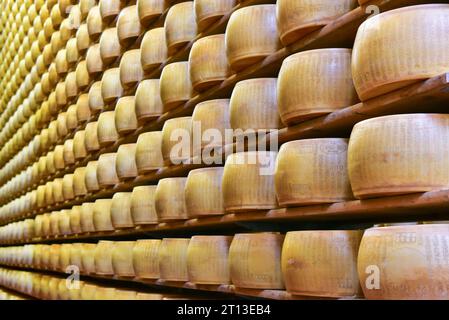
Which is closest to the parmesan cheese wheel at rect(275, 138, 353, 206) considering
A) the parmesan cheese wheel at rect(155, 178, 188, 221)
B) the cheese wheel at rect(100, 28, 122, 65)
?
the parmesan cheese wheel at rect(155, 178, 188, 221)

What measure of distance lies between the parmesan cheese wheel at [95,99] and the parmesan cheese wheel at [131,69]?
534 millimetres

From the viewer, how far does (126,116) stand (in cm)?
348

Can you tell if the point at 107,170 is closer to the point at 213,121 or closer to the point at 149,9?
the point at 149,9

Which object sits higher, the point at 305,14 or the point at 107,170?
the point at 305,14

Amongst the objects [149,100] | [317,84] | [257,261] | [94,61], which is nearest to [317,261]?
[257,261]

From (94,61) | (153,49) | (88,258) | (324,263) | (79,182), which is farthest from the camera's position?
(79,182)

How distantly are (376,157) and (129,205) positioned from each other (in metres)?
1.98

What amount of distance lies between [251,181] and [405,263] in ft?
2.47

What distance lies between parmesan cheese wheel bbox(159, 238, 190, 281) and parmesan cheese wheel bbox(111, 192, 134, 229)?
575mm

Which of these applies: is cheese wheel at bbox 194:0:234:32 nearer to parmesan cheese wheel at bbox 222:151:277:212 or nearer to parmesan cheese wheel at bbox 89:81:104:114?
parmesan cheese wheel at bbox 222:151:277:212

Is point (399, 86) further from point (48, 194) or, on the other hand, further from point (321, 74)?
point (48, 194)

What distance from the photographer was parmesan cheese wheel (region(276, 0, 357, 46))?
1904 millimetres
